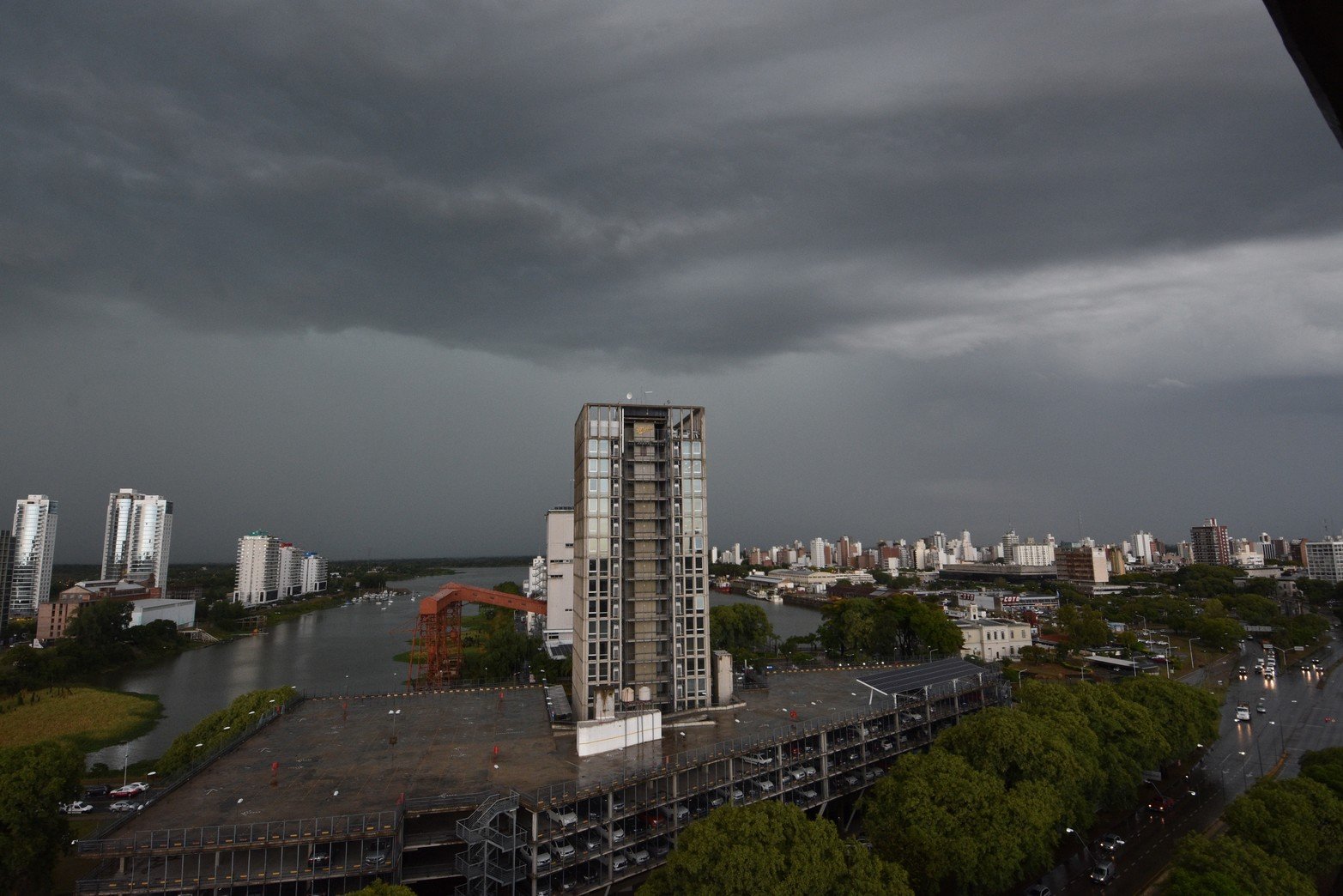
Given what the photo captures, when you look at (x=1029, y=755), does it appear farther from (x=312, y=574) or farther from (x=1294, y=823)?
(x=312, y=574)

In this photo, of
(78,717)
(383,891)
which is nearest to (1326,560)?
(383,891)

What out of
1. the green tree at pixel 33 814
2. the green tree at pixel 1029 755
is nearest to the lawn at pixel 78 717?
the green tree at pixel 33 814

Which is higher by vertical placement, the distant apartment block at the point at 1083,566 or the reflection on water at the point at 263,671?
the distant apartment block at the point at 1083,566

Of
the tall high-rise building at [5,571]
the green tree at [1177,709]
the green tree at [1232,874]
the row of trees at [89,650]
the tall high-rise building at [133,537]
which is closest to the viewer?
the green tree at [1232,874]

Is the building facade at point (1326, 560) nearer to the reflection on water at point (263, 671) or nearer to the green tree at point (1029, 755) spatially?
the green tree at point (1029, 755)

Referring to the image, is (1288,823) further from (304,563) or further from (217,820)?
(304,563)

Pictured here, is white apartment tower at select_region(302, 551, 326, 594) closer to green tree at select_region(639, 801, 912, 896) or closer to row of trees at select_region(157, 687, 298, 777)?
row of trees at select_region(157, 687, 298, 777)

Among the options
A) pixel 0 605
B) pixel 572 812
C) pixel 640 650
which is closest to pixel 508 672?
pixel 640 650

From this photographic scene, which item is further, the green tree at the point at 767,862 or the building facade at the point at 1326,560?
the building facade at the point at 1326,560
